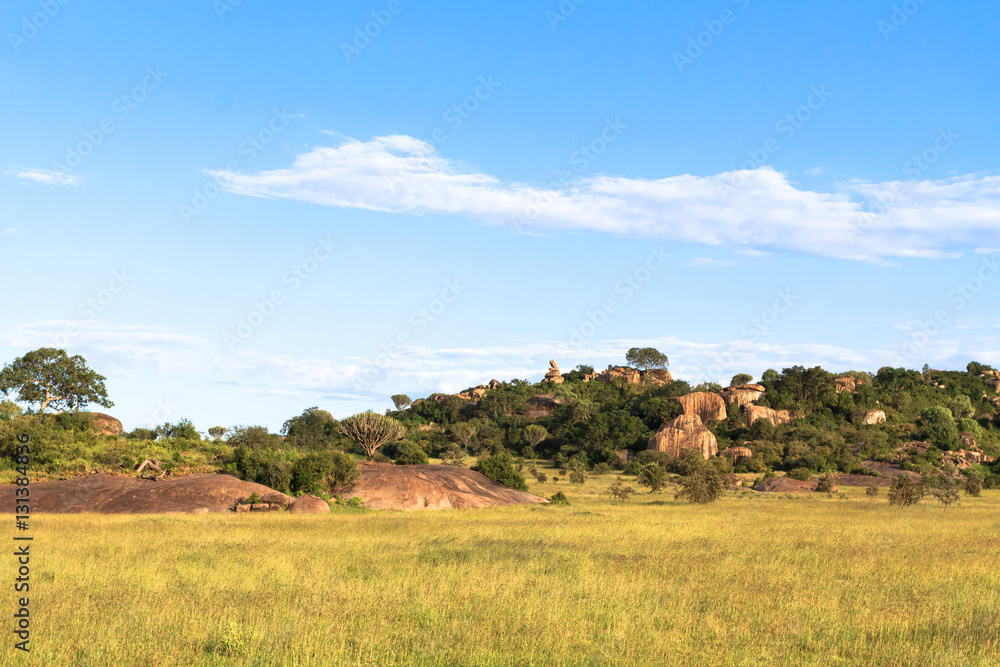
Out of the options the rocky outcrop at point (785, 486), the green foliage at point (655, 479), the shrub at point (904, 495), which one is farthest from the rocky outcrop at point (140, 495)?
the rocky outcrop at point (785, 486)

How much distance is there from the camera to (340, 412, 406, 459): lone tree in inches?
3009

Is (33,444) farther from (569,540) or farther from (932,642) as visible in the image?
(932,642)

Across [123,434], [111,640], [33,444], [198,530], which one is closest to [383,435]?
[123,434]

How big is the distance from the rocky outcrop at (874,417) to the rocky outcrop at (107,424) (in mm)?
94169

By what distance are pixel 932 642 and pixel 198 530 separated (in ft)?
78.0

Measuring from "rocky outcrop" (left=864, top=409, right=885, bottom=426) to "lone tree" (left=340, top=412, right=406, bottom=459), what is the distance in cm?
7006

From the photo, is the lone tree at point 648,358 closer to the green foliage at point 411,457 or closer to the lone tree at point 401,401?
the lone tree at point 401,401

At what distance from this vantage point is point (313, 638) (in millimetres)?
11922

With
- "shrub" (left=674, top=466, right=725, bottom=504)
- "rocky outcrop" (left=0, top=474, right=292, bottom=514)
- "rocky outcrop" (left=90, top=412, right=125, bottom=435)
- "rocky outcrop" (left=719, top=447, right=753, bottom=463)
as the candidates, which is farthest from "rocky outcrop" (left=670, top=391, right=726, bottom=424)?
"rocky outcrop" (left=0, top=474, right=292, bottom=514)

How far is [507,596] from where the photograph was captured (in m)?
15.3

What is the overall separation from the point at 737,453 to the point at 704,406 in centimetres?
2076

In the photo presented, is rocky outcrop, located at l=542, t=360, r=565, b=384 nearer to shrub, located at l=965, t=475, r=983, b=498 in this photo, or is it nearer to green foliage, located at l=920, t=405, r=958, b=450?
green foliage, located at l=920, t=405, r=958, b=450

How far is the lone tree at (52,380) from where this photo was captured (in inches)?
2510

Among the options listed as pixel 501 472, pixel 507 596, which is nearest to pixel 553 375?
pixel 501 472
